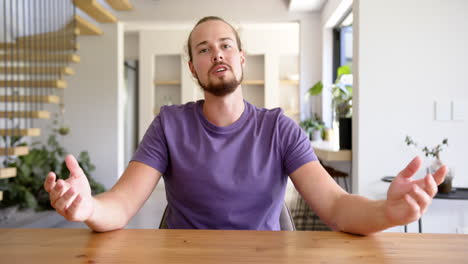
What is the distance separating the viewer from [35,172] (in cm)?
513

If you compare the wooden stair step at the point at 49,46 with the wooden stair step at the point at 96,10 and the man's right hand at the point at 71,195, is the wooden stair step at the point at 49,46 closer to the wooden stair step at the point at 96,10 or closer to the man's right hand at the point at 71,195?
the wooden stair step at the point at 96,10

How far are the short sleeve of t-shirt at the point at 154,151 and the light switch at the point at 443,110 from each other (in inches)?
78.8

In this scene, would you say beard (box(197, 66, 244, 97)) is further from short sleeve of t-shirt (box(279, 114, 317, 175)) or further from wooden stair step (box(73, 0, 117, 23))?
wooden stair step (box(73, 0, 117, 23))

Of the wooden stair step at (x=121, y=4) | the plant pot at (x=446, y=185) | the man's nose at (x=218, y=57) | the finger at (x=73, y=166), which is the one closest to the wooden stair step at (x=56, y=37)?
the wooden stair step at (x=121, y=4)

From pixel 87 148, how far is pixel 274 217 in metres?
4.74

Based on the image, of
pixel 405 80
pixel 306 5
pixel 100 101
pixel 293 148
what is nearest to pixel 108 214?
pixel 293 148

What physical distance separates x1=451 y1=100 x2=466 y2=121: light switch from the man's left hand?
2.03 meters

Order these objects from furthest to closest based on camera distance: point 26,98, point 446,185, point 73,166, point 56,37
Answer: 1. point 56,37
2. point 26,98
3. point 446,185
4. point 73,166

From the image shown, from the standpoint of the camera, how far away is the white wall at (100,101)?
5508 mm

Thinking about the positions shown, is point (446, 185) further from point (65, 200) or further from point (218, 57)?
point (65, 200)

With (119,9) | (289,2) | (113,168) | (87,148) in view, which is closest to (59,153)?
(87,148)

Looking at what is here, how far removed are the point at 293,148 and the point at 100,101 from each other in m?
4.69

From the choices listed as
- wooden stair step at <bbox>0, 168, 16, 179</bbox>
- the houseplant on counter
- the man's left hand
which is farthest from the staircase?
the man's left hand

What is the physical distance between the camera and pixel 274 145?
1.33 metres
